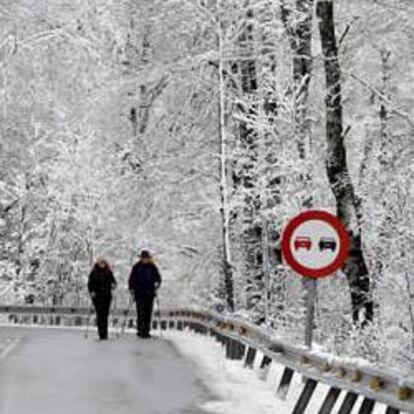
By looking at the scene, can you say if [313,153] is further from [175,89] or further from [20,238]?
[20,238]

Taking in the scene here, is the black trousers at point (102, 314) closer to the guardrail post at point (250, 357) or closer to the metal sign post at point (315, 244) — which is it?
the guardrail post at point (250, 357)

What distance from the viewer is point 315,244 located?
1288cm

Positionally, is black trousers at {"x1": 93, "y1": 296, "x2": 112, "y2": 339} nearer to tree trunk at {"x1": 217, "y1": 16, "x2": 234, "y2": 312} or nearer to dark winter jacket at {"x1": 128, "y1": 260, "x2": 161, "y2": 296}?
dark winter jacket at {"x1": 128, "y1": 260, "x2": 161, "y2": 296}

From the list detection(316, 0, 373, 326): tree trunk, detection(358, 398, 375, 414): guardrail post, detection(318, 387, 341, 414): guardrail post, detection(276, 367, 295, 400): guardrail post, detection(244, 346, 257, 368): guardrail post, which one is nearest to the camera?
detection(358, 398, 375, 414): guardrail post

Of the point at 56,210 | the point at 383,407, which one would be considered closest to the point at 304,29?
the point at 383,407

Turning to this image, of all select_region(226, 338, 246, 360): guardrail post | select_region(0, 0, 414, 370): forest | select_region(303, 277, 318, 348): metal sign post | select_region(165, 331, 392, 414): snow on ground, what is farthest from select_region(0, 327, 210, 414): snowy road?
select_region(0, 0, 414, 370): forest

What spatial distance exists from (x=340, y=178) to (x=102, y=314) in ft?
23.6

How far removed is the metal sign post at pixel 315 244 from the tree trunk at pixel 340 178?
22.0 feet

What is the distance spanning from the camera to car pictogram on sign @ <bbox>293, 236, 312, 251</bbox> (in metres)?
12.9

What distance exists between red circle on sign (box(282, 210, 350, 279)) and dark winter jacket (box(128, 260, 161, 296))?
41.8 ft

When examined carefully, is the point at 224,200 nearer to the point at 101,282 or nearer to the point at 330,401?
the point at 101,282

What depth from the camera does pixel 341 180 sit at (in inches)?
798

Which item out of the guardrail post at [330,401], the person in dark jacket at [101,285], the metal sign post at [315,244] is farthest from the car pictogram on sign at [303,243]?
the person in dark jacket at [101,285]

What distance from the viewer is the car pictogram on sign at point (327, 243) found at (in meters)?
12.8
